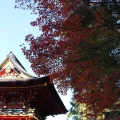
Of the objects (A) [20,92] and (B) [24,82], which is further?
(A) [20,92]

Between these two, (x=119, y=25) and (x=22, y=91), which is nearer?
(x=119, y=25)

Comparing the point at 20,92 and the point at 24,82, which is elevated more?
the point at 24,82

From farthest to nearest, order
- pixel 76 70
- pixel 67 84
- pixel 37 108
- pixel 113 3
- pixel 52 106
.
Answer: pixel 52 106, pixel 37 108, pixel 67 84, pixel 76 70, pixel 113 3

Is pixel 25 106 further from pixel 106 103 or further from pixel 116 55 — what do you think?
pixel 116 55

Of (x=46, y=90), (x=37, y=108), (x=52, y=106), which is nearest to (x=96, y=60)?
(x=46, y=90)

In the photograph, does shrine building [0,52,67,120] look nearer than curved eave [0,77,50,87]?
No

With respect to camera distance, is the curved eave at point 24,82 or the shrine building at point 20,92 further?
the shrine building at point 20,92

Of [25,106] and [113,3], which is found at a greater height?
[113,3]

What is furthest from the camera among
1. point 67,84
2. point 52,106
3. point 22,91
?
point 52,106

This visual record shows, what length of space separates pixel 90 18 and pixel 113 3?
3.74 feet

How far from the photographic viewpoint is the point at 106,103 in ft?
40.2

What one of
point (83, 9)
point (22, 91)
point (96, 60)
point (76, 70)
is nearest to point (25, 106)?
point (22, 91)

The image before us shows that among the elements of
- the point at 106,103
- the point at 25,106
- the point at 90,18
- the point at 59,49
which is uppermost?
the point at 90,18

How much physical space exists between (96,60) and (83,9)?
211 cm
